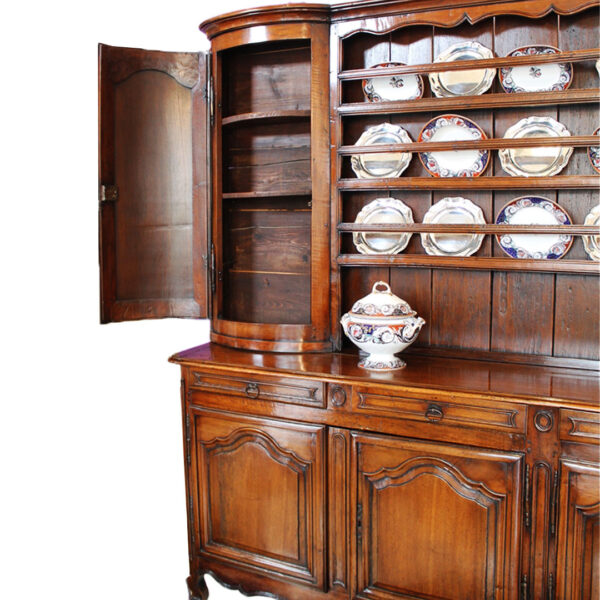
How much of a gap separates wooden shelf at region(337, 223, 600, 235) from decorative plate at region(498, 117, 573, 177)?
236 mm

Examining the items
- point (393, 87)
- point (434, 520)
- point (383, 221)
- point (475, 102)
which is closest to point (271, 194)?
point (383, 221)

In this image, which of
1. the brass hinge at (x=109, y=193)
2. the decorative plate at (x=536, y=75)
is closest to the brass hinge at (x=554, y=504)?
the decorative plate at (x=536, y=75)

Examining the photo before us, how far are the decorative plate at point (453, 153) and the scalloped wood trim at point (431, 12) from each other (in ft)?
1.14

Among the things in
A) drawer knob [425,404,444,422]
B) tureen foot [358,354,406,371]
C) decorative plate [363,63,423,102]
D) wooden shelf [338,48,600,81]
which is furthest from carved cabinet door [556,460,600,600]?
decorative plate [363,63,423,102]

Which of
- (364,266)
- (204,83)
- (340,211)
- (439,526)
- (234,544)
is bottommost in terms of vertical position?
(234,544)

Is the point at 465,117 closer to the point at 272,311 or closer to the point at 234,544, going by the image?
the point at 272,311

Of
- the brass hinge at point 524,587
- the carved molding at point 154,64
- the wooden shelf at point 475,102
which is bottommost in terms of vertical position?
the brass hinge at point 524,587

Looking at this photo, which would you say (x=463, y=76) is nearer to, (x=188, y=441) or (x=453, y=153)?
(x=453, y=153)

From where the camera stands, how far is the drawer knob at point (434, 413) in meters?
2.17

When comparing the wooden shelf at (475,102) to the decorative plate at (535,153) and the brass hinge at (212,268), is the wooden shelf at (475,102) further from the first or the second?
the brass hinge at (212,268)

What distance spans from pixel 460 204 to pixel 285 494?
1.27 metres

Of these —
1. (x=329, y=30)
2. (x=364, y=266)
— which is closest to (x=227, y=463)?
(x=364, y=266)

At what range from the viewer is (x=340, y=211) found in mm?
2592

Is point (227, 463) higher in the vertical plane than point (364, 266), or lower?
lower
